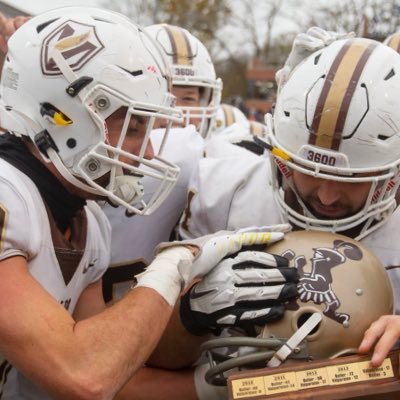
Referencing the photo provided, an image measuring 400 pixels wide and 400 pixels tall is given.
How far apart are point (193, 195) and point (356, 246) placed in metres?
0.68

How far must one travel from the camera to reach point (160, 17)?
23.9 m

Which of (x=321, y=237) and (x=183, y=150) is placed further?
(x=183, y=150)

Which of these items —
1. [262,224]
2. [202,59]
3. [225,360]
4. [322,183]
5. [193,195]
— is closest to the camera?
[225,360]

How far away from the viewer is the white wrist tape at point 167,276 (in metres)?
1.62

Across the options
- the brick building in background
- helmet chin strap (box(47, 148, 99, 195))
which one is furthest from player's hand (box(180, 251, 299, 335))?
the brick building in background

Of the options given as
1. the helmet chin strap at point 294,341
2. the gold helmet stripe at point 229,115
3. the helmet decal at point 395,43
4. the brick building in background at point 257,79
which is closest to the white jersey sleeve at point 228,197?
the helmet chin strap at point 294,341

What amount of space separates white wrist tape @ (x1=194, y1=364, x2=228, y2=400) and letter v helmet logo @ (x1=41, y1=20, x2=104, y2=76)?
88 cm

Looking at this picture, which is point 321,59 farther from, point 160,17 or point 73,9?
point 160,17

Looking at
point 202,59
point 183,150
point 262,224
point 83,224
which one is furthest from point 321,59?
point 202,59

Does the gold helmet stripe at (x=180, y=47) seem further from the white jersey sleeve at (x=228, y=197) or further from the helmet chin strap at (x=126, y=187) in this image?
the helmet chin strap at (x=126, y=187)

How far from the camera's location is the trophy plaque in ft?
4.66

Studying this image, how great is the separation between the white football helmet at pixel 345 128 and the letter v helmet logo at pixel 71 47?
1.87 ft

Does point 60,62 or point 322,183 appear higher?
point 60,62

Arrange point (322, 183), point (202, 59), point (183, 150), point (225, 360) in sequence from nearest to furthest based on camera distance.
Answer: point (225, 360) < point (322, 183) < point (183, 150) < point (202, 59)
